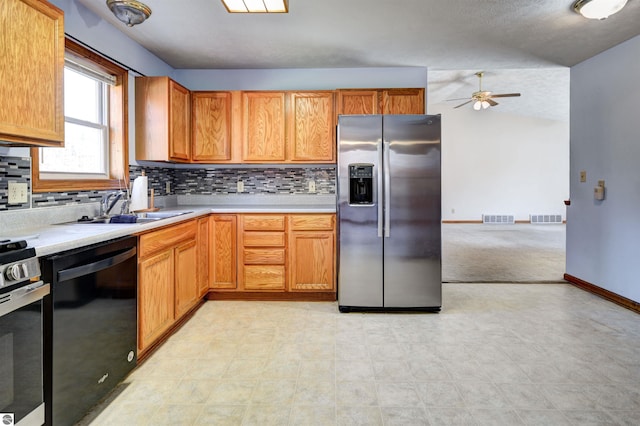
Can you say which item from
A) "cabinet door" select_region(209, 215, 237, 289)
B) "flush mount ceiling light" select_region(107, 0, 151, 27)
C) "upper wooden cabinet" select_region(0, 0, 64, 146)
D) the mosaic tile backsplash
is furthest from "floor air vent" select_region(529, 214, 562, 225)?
"upper wooden cabinet" select_region(0, 0, 64, 146)

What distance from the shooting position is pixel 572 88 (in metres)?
4.30

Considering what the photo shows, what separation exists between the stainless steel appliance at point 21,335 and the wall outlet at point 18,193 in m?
0.90

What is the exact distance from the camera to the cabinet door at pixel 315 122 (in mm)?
3980

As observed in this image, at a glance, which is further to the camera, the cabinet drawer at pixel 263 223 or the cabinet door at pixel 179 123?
the cabinet drawer at pixel 263 223

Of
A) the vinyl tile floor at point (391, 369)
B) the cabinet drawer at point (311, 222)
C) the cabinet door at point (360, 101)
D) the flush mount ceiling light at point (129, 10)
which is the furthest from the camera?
the cabinet door at point (360, 101)

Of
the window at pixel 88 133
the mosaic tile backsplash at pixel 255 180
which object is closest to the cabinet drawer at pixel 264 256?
the mosaic tile backsplash at pixel 255 180

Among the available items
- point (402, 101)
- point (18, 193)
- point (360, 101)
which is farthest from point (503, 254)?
point (18, 193)

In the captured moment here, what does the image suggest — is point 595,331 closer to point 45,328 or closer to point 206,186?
point 45,328

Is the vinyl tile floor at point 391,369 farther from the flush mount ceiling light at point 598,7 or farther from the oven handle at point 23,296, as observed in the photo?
the flush mount ceiling light at point 598,7

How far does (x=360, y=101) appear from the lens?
398 cm

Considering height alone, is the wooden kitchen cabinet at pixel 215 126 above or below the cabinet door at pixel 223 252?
above

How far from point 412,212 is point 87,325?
2453 millimetres

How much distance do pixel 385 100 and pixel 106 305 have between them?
3067 millimetres

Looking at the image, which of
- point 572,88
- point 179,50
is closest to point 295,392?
point 179,50
